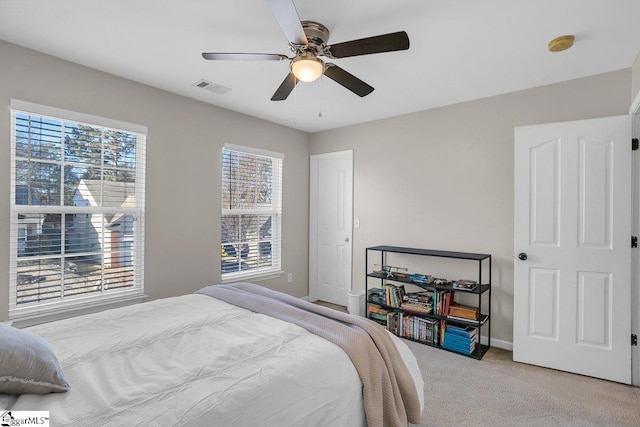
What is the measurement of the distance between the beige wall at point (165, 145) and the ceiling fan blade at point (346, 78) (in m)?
1.88

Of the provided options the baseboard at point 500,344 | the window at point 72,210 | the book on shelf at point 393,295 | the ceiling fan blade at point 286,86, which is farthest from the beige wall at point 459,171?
the window at point 72,210

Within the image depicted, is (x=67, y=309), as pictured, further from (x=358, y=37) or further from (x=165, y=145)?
(x=358, y=37)

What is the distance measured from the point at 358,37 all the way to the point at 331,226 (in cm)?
281

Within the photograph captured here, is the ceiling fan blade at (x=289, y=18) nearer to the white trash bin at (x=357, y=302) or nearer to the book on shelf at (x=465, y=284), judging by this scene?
the book on shelf at (x=465, y=284)

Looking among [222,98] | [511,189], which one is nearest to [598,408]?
[511,189]

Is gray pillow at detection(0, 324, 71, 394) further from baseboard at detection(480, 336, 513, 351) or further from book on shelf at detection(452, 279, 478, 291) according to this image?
baseboard at detection(480, 336, 513, 351)

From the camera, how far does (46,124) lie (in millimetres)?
2549

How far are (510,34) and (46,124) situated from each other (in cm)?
345

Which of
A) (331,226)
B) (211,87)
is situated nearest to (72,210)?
(211,87)

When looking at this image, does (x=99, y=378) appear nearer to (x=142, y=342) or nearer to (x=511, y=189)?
(x=142, y=342)

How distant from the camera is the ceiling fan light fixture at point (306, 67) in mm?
1943

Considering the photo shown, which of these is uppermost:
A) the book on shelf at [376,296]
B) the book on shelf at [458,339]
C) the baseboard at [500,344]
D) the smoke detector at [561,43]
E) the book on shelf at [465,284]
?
the smoke detector at [561,43]

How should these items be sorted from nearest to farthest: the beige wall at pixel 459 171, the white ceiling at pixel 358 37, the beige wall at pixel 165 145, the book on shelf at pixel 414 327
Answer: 1. the white ceiling at pixel 358 37
2. the beige wall at pixel 165 145
3. the beige wall at pixel 459 171
4. the book on shelf at pixel 414 327

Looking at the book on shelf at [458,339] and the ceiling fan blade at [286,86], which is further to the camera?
the book on shelf at [458,339]
